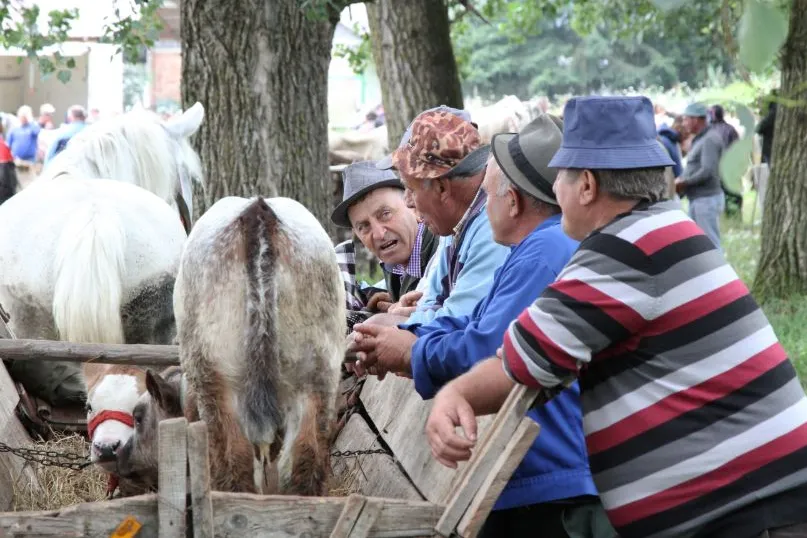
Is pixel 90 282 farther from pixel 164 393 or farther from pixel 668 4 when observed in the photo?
pixel 668 4

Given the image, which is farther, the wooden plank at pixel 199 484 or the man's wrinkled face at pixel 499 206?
the man's wrinkled face at pixel 499 206

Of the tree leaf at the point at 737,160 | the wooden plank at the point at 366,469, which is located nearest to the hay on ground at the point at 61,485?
the wooden plank at the point at 366,469

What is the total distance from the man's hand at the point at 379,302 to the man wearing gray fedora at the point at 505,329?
1.71 m

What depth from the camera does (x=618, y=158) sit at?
2447 millimetres

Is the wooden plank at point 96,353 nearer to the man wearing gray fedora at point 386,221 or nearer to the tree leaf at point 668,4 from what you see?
the man wearing gray fedora at point 386,221

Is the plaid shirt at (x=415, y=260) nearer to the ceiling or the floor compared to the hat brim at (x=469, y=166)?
nearer to the floor

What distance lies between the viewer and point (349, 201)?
4.75 m

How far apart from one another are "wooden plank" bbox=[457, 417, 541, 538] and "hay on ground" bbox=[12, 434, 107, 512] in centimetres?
223

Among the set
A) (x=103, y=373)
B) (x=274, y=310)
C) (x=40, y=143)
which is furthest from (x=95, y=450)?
(x=40, y=143)

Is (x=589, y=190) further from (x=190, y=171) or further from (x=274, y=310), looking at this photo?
(x=190, y=171)

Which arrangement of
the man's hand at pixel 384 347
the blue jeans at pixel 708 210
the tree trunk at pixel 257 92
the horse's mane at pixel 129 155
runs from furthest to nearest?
1. the blue jeans at pixel 708 210
2. the tree trunk at pixel 257 92
3. the horse's mane at pixel 129 155
4. the man's hand at pixel 384 347

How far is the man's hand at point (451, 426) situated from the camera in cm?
247

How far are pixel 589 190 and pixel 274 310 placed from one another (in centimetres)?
116

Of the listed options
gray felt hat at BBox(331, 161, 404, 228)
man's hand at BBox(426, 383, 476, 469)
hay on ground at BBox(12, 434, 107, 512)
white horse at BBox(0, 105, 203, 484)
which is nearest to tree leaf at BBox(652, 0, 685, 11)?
man's hand at BBox(426, 383, 476, 469)
